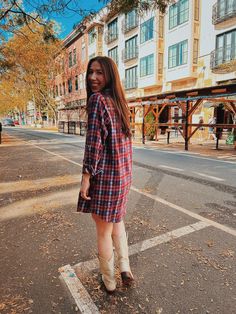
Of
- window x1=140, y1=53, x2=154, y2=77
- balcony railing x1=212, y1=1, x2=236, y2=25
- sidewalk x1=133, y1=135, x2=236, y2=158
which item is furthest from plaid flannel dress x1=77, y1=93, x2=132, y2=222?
window x1=140, y1=53, x2=154, y2=77

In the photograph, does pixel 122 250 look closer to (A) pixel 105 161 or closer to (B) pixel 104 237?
(B) pixel 104 237

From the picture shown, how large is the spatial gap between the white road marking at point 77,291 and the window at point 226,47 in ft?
61.6

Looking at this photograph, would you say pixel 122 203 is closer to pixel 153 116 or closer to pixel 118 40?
pixel 153 116

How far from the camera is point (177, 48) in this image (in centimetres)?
2186

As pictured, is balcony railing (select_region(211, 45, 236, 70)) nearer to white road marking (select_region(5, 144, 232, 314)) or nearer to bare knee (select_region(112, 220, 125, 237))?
white road marking (select_region(5, 144, 232, 314))

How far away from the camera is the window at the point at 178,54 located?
21.0 metres

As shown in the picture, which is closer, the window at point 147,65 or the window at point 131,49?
the window at point 147,65

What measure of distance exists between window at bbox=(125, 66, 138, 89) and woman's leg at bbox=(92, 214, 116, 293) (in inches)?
1061

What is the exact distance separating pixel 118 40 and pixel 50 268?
104 ft

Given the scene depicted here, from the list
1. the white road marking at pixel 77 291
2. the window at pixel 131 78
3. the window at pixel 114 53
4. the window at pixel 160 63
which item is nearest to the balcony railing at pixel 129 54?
the window at pixel 131 78

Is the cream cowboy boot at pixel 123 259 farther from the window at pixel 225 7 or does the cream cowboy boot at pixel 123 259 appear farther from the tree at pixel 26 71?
the window at pixel 225 7

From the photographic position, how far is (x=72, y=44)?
42.8 metres

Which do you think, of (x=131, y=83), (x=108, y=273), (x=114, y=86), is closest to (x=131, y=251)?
(x=108, y=273)

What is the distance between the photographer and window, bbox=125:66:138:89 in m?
27.8
